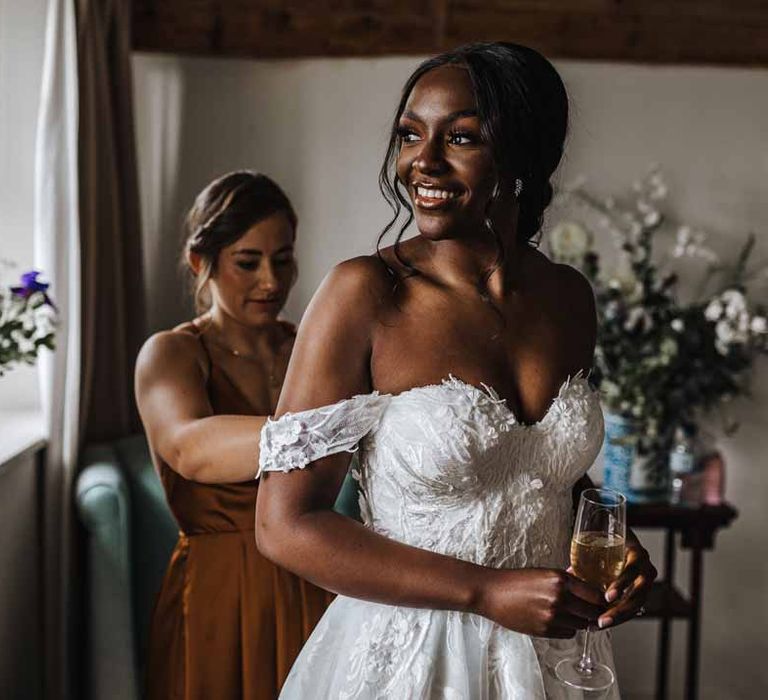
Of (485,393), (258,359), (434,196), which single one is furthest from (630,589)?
(258,359)

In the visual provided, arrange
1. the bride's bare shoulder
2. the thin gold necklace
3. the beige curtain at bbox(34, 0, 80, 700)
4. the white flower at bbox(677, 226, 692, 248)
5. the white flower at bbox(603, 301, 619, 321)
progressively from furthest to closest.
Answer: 1. the white flower at bbox(677, 226, 692, 248)
2. the white flower at bbox(603, 301, 619, 321)
3. the beige curtain at bbox(34, 0, 80, 700)
4. the thin gold necklace
5. the bride's bare shoulder

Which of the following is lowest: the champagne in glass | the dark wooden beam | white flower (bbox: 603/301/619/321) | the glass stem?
the glass stem

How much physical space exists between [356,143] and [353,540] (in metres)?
2.41

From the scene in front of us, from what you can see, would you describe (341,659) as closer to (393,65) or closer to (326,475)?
(326,475)

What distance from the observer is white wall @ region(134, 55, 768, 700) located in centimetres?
324

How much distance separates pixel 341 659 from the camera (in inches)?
48.8

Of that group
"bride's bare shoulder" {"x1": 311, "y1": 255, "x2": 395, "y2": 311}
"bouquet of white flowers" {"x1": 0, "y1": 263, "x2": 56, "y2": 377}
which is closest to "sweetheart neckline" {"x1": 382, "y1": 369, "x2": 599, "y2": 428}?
"bride's bare shoulder" {"x1": 311, "y1": 255, "x2": 395, "y2": 311}

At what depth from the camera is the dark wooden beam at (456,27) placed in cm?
319

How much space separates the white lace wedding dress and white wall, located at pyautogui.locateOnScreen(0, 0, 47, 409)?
1.87m

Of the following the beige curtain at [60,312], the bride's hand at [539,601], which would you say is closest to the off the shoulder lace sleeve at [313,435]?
the bride's hand at [539,601]

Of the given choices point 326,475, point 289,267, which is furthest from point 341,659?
point 289,267

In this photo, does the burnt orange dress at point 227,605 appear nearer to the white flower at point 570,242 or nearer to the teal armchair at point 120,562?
the teal armchair at point 120,562

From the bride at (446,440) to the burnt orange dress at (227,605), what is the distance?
54 cm

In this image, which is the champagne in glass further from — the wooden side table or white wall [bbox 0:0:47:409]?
white wall [bbox 0:0:47:409]
